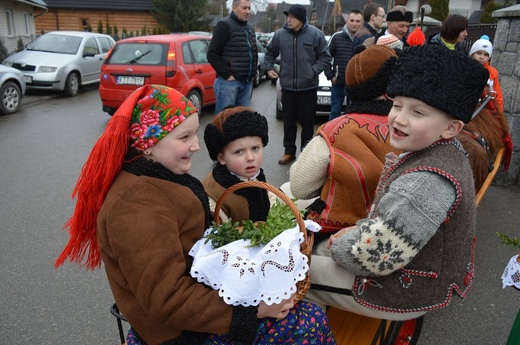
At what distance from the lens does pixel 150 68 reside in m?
8.62

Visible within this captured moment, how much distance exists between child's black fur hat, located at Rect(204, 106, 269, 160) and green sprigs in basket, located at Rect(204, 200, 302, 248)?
68 centimetres

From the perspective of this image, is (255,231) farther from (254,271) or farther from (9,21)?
(9,21)

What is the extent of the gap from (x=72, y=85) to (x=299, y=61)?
27.6ft

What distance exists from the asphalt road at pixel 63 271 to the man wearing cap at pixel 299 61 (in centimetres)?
86

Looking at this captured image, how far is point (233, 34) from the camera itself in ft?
19.7

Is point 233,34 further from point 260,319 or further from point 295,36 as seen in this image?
point 260,319

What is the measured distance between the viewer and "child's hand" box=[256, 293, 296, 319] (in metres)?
1.62

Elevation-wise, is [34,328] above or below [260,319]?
below

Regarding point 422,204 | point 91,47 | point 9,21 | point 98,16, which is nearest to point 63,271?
point 422,204

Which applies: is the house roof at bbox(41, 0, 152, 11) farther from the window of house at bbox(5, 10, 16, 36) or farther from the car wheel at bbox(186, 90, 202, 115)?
the car wheel at bbox(186, 90, 202, 115)

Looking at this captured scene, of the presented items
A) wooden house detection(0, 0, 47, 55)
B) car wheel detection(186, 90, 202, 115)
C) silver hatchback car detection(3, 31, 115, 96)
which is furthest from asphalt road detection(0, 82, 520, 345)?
wooden house detection(0, 0, 47, 55)

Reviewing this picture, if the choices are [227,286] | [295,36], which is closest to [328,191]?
[227,286]

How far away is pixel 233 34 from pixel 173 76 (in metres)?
2.87

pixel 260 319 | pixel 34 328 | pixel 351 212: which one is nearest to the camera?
pixel 260 319
